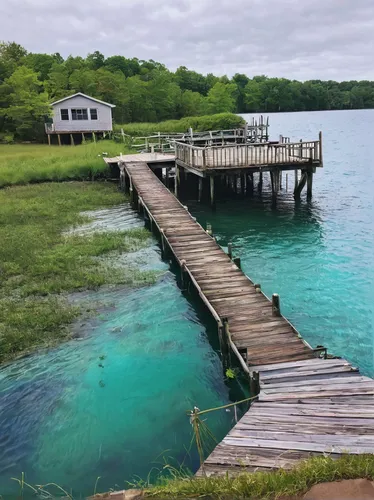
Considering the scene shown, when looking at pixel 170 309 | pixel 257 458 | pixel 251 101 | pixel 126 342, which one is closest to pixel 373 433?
pixel 257 458

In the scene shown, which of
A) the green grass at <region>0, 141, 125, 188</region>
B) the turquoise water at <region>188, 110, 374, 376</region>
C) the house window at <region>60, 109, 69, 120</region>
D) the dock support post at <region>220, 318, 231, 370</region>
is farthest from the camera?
the house window at <region>60, 109, 69, 120</region>

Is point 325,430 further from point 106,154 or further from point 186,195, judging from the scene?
point 106,154

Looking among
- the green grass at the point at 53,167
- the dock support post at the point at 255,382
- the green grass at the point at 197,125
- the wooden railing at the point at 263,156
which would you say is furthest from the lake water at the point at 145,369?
the green grass at the point at 197,125

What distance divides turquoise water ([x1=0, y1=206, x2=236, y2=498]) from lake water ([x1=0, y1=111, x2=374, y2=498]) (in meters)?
0.02

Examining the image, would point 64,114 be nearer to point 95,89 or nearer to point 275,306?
point 95,89

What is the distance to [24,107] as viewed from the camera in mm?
50219

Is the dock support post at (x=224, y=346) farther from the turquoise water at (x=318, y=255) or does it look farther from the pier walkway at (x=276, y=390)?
the turquoise water at (x=318, y=255)

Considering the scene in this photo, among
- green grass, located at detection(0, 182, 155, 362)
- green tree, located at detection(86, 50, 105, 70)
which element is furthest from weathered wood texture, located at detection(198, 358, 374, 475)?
green tree, located at detection(86, 50, 105, 70)

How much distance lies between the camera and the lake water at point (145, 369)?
8023 mm

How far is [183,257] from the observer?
15.4m

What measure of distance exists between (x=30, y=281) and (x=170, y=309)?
5126 mm

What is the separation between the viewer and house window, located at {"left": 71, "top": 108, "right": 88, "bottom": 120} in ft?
168

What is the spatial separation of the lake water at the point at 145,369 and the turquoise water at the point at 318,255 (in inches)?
2.2

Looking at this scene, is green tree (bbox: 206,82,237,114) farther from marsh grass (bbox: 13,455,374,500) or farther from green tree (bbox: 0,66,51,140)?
marsh grass (bbox: 13,455,374,500)
